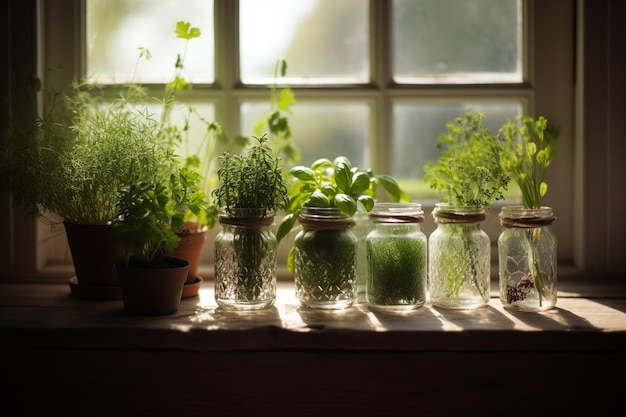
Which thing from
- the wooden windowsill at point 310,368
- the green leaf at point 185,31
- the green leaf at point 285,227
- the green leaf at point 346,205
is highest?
the green leaf at point 185,31

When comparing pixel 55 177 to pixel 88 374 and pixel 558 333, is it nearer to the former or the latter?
pixel 88 374

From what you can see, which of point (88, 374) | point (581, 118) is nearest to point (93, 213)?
point (88, 374)

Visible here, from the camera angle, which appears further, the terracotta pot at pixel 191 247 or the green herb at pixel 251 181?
the terracotta pot at pixel 191 247

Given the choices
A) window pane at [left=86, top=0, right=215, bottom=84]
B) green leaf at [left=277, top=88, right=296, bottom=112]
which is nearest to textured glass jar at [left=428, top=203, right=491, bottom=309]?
green leaf at [left=277, top=88, right=296, bottom=112]

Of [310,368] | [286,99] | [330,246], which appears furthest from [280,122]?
[310,368]

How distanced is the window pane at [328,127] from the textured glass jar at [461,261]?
38 cm

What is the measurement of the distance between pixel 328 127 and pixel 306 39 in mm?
235

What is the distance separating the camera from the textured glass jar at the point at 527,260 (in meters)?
1.41

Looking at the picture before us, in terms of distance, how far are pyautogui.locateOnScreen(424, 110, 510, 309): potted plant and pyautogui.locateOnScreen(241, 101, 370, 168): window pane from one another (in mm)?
330

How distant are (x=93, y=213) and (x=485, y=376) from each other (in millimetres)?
886

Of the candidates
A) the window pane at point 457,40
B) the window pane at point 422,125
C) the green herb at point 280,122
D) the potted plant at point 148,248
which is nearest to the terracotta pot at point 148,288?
the potted plant at point 148,248

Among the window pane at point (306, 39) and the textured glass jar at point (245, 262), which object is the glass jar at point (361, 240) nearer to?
the textured glass jar at point (245, 262)

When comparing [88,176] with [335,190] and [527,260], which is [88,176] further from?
[527,260]

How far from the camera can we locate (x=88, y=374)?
1264 millimetres
